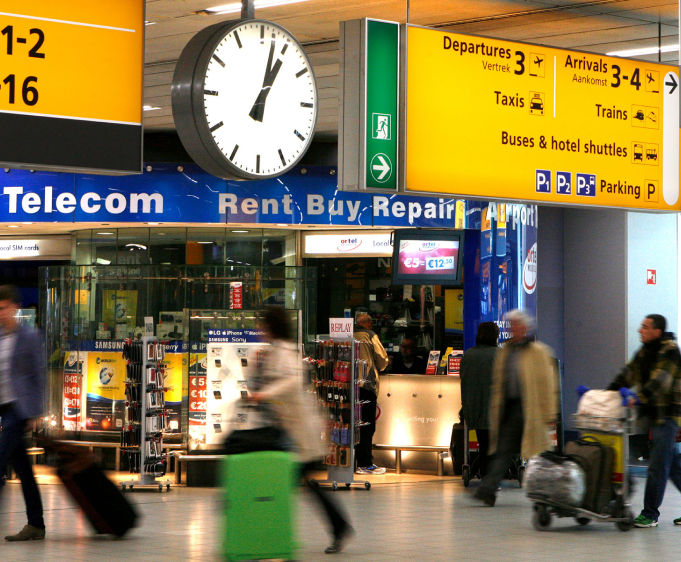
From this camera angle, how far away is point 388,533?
312 inches

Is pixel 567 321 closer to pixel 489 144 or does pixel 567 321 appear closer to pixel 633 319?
pixel 633 319

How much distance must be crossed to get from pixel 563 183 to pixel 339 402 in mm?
4767

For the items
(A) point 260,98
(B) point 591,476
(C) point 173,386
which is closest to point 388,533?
(B) point 591,476

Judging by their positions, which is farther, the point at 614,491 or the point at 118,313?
the point at 118,313

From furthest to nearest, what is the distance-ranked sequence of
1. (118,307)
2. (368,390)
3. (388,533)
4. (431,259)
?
(431,259) → (118,307) → (368,390) → (388,533)

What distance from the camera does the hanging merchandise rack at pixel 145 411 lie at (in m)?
10.4

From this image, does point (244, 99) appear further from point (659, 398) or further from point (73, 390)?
point (73, 390)

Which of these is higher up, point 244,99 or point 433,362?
point 244,99

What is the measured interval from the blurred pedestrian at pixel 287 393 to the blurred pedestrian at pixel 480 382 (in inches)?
171

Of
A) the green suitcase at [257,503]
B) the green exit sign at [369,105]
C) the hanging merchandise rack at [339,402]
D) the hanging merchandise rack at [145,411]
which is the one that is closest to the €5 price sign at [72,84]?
the green exit sign at [369,105]

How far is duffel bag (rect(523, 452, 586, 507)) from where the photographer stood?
25.5ft

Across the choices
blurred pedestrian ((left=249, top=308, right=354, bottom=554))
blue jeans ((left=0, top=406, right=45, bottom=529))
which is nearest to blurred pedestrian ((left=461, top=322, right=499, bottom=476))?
blurred pedestrian ((left=249, top=308, right=354, bottom=554))

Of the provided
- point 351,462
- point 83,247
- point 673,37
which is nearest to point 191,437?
point 351,462

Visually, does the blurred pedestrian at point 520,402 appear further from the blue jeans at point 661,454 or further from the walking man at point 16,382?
the walking man at point 16,382
